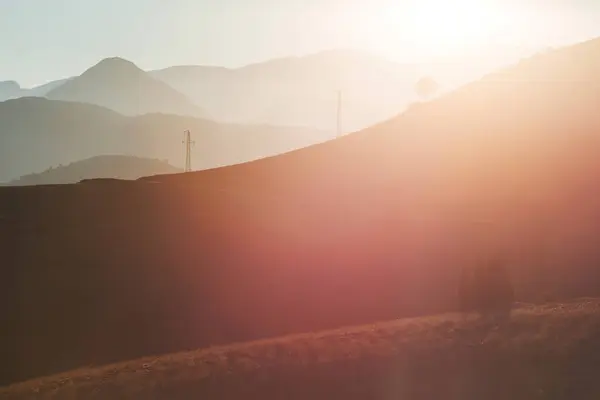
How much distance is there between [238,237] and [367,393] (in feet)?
60.2

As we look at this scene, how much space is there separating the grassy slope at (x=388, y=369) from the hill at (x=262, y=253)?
291 inches

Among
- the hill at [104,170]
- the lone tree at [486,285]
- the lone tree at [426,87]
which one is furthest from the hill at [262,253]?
the hill at [104,170]

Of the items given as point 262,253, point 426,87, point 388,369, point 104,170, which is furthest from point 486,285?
point 104,170

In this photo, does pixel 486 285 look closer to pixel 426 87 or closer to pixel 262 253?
pixel 262 253

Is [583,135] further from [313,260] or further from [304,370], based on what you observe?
[304,370]

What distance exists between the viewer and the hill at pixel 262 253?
22.0 m

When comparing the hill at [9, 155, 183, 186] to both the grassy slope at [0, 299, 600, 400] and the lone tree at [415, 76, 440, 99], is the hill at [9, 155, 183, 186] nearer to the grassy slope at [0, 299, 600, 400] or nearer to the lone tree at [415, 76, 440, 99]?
the lone tree at [415, 76, 440, 99]

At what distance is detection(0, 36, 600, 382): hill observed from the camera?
22047 millimetres

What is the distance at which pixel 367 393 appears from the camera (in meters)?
11.1

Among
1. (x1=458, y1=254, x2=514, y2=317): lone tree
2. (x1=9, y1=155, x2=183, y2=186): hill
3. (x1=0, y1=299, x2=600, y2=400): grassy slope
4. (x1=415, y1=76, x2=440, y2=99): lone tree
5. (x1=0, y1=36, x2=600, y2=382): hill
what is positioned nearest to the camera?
(x1=0, y1=299, x2=600, y2=400): grassy slope

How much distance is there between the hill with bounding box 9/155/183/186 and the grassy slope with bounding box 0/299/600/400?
418 feet

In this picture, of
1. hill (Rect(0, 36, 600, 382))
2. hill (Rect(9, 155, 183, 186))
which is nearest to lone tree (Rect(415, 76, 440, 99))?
hill (Rect(0, 36, 600, 382))

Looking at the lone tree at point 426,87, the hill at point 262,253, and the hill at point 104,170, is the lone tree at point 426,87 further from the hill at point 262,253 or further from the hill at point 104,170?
the hill at point 104,170

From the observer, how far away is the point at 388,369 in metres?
11.8
